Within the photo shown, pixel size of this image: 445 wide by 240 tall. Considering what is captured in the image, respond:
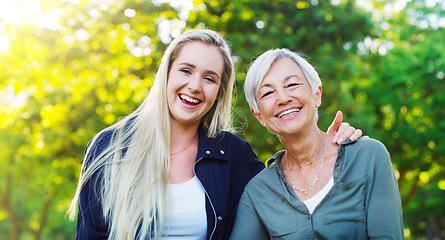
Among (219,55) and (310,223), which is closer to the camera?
(310,223)

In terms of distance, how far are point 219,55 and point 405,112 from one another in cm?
1611

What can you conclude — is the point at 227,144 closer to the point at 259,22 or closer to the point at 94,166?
the point at 94,166

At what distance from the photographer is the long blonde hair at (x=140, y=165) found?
317cm

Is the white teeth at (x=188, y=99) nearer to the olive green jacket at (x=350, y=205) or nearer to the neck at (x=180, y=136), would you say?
the neck at (x=180, y=136)

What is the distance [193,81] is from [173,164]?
2.28 feet

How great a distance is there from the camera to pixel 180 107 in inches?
136

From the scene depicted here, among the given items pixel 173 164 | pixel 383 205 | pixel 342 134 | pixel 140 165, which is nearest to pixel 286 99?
pixel 342 134

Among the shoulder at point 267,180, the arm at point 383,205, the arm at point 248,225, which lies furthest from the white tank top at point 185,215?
the arm at point 383,205

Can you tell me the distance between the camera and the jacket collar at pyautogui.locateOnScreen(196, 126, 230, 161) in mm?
3566

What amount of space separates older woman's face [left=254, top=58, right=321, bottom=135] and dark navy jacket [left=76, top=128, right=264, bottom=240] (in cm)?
59

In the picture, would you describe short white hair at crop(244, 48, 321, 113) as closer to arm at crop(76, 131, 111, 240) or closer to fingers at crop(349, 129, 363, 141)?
fingers at crop(349, 129, 363, 141)

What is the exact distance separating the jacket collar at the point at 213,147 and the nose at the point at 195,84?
497 mm

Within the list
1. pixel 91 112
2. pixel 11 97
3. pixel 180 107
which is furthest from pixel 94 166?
pixel 11 97

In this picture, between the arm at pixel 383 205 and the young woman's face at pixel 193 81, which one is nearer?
the arm at pixel 383 205
